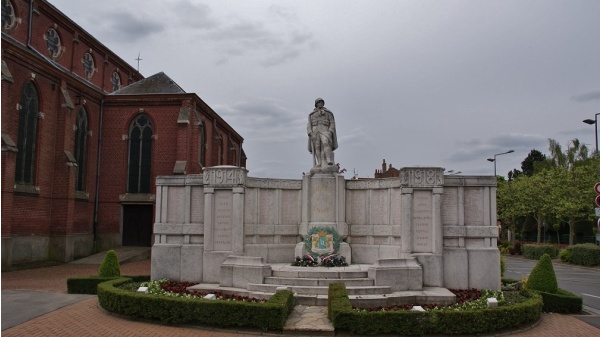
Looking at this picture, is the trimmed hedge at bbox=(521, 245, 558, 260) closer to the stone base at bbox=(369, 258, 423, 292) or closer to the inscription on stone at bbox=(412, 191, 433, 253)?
the inscription on stone at bbox=(412, 191, 433, 253)

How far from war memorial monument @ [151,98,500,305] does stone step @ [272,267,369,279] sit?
3cm

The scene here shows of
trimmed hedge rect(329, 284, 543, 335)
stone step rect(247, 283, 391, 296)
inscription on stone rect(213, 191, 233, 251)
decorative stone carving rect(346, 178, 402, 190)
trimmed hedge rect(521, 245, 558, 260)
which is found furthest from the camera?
trimmed hedge rect(521, 245, 558, 260)

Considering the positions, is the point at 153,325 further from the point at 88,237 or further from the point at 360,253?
the point at 88,237

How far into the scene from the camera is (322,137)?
60.8ft

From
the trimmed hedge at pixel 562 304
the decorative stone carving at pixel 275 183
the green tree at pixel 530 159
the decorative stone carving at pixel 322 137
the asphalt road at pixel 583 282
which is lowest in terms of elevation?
the asphalt road at pixel 583 282

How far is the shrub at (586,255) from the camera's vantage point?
34812mm

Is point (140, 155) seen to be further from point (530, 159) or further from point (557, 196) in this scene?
Result: point (530, 159)

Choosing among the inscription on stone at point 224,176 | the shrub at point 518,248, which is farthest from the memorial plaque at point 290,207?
the shrub at point 518,248

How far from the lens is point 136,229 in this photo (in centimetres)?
3506

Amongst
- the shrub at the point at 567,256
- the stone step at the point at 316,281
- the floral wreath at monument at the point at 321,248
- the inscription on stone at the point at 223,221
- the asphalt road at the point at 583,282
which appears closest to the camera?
the stone step at the point at 316,281

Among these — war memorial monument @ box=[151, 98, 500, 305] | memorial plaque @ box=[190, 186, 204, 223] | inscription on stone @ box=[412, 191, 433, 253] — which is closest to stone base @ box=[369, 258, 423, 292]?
war memorial monument @ box=[151, 98, 500, 305]

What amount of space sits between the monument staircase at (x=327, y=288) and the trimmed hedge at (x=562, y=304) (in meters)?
3.20

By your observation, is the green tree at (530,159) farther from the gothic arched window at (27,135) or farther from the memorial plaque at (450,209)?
the gothic arched window at (27,135)

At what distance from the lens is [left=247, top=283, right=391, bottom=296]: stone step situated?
1388 centimetres
